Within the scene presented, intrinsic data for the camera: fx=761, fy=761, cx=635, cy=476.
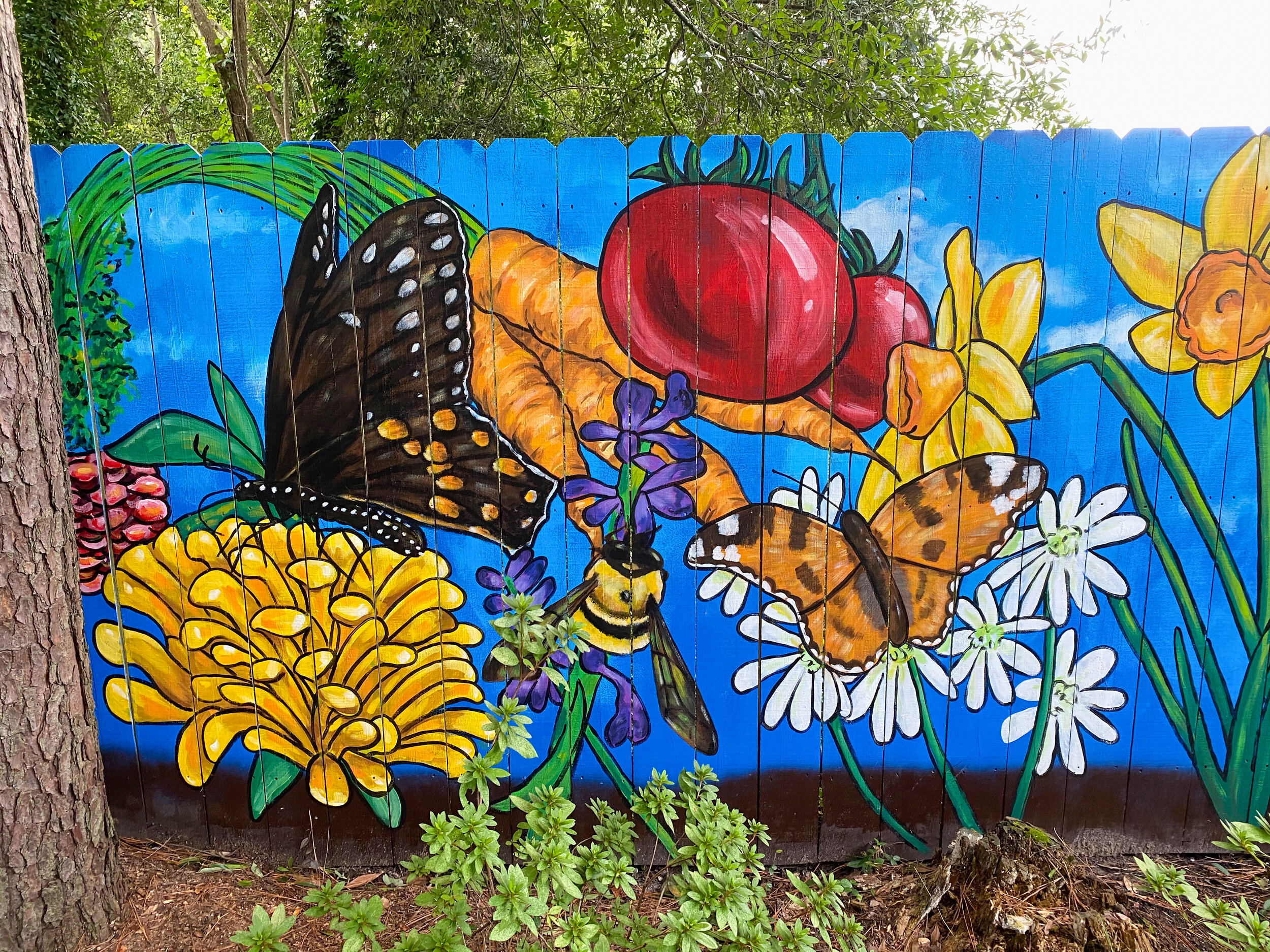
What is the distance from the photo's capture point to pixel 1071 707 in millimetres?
2221

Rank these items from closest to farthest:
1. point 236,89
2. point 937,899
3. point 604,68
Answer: point 937,899, point 604,68, point 236,89

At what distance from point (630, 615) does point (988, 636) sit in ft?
3.39

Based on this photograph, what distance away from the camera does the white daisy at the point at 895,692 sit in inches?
86.3

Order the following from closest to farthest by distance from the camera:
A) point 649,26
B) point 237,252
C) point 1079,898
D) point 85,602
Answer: point 1079,898 → point 237,252 → point 85,602 → point 649,26

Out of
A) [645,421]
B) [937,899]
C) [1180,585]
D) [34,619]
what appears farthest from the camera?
[1180,585]

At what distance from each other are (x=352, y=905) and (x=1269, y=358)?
2.71 metres

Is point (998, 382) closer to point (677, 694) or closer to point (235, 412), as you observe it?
point (677, 694)

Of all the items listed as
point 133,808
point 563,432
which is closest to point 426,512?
point 563,432

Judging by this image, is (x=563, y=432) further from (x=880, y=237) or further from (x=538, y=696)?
(x=880, y=237)

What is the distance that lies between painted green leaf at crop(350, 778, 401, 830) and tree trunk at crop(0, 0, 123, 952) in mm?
660

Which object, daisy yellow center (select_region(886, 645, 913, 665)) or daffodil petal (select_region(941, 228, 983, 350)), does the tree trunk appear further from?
daffodil petal (select_region(941, 228, 983, 350))

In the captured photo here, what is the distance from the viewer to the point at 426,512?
6.98ft

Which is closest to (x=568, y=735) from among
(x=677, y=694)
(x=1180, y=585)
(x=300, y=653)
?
(x=677, y=694)

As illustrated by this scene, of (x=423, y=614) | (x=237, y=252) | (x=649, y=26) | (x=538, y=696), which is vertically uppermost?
(x=649, y=26)
